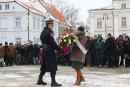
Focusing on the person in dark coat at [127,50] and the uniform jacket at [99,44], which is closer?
the person in dark coat at [127,50]

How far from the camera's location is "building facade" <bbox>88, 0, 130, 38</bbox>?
65000mm

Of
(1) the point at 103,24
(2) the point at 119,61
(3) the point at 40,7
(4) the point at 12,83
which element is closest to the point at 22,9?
(3) the point at 40,7

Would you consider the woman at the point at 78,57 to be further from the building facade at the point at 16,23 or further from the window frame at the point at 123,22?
the window frame at the point at 123,22

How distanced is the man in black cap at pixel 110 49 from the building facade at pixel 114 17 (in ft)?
153

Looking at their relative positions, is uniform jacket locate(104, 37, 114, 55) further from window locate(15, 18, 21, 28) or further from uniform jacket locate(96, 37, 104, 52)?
window locate(15, 18, 21, 28)

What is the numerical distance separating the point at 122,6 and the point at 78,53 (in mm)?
55764

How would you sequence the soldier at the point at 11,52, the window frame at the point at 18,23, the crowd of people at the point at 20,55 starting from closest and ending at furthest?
the soldier at the point at 11,52
the crowd of people at the point at 20,55
the window frame at the point at 18,23

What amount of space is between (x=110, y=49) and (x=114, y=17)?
47.4m

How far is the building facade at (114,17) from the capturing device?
2559 inches

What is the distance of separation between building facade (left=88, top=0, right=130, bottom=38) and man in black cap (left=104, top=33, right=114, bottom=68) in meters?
A: 46.5

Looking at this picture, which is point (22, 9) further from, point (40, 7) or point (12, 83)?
point (12, 83)

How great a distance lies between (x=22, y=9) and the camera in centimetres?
5447

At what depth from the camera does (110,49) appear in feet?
60.4

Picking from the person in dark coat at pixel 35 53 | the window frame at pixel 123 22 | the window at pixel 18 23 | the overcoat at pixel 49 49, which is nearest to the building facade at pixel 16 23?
the window at pixel 18 23
